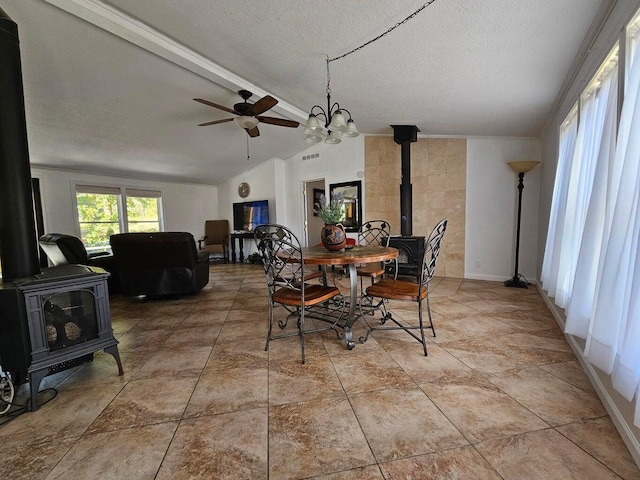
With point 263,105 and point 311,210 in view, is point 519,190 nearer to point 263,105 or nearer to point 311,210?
point 263,105

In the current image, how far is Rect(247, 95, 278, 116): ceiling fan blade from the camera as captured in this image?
2.97m

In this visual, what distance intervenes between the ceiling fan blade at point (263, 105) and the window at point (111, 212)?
4197 millimetres

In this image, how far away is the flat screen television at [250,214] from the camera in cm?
692

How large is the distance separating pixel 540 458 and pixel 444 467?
0.42m

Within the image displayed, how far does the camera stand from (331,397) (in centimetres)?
166

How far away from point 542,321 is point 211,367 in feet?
10.1

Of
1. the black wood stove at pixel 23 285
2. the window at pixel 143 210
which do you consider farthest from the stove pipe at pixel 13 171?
the window at pixel 143 210

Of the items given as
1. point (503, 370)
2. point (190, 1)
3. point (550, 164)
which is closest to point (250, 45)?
point (190, 1)

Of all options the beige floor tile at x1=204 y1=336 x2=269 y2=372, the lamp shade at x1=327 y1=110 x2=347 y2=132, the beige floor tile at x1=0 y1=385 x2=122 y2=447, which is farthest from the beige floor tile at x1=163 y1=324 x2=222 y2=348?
the lamp shade at x1=327 y1=110 x2=347 y2=132

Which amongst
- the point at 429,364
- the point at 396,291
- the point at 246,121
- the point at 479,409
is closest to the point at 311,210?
the point at 246,121

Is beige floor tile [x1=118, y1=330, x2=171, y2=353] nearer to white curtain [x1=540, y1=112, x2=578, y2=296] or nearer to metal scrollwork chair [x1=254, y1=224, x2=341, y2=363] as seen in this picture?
metal scrollwork chair [x1=254, y1=224, x2=341, y2=363]

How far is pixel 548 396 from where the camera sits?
1.62 meters

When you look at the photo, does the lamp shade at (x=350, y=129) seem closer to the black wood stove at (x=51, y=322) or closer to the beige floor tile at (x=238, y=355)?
the beige floor tile at (x=238, y=355)

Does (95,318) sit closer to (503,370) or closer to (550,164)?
(503,370)
